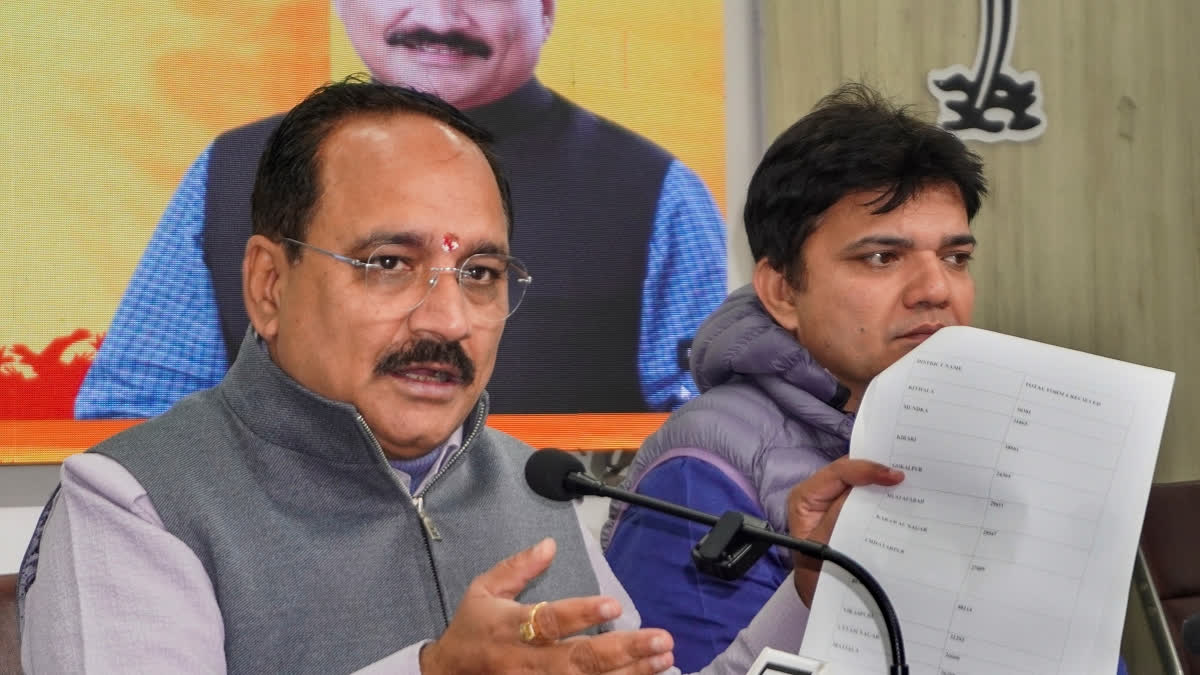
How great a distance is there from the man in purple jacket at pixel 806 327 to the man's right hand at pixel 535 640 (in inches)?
21.4

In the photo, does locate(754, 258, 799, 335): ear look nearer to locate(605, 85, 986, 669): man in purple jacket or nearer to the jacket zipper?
locate(605, 85, 986, 669): man in purple jacket

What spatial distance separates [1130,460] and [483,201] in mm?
732

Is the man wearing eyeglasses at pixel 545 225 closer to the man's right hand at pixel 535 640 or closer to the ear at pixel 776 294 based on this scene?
the ear at pixel 776 294

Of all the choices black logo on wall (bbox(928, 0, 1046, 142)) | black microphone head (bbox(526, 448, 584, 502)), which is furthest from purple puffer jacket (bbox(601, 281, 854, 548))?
black logo on wall (bbox(928, 0, 1046, 142))

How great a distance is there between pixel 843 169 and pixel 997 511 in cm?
69

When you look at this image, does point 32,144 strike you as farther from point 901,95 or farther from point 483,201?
point 901,95

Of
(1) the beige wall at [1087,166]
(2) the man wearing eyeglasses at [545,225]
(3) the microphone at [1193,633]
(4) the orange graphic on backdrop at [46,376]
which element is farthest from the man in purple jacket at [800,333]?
(1) the beige wall at [1087,166]

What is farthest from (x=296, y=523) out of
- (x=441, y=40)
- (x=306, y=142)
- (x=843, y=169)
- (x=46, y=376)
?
(x=441, y=40)

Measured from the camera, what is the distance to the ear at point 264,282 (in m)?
1.47

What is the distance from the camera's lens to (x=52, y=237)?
7.64 feet

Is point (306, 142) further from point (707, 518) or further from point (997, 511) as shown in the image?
point (997, 511)

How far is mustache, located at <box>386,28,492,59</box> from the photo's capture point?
2.59 metres

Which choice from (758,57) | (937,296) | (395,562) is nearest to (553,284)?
(758,57)

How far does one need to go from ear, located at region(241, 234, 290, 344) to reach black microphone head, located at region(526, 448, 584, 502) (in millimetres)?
424
